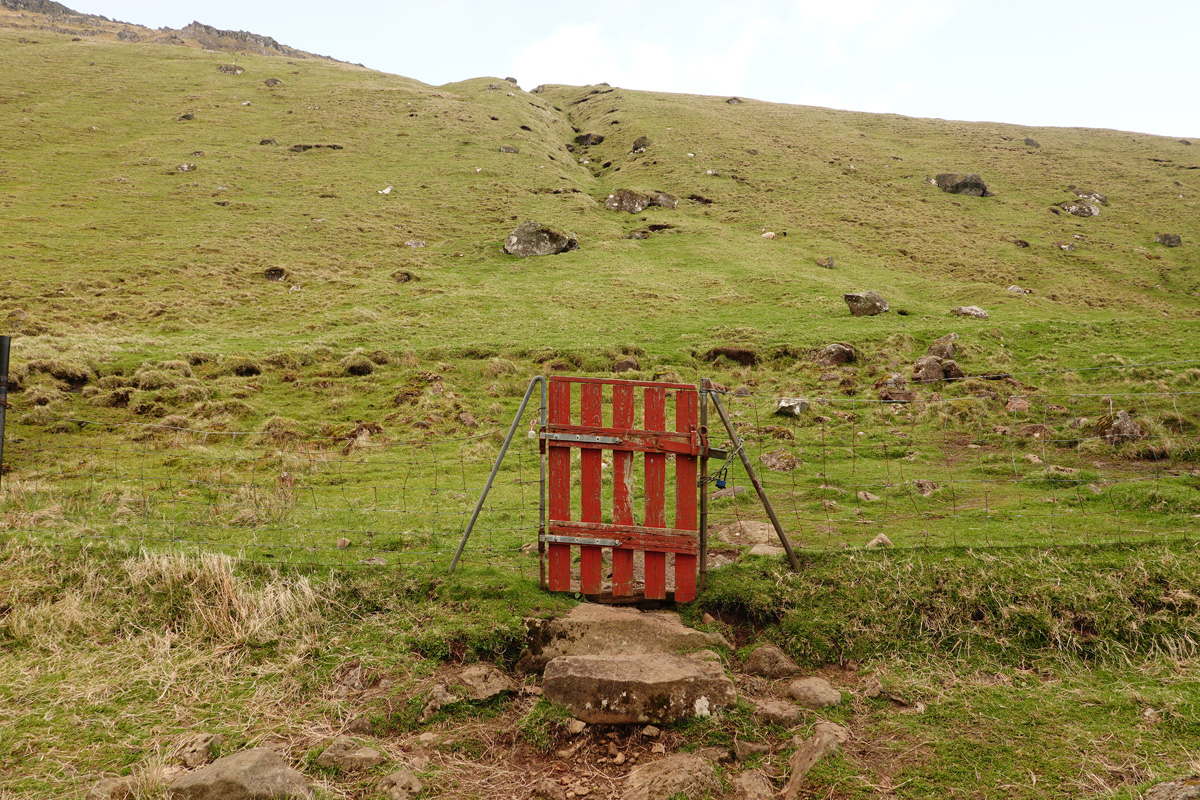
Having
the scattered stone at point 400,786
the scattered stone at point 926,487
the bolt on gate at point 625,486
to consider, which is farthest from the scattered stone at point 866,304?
the scattered stone at point 400,786

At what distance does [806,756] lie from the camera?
4832 mm

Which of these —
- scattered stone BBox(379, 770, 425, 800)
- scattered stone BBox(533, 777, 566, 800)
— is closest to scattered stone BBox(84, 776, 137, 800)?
scattered stone BBox(379, 770, 425, 800)

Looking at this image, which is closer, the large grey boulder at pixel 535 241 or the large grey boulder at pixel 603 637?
the large grey boulder at pixel 603 637

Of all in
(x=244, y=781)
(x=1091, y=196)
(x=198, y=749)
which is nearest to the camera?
(x=244, y=781)

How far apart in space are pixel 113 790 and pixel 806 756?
5.27 meters

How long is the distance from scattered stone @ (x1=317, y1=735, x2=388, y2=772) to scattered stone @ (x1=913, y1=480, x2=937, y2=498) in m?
9.75

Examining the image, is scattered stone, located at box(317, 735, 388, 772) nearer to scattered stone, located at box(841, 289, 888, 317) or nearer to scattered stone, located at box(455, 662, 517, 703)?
scattered stone, located at box(455, 662, 517, 703)

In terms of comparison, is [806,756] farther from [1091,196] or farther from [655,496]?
[1091,196]

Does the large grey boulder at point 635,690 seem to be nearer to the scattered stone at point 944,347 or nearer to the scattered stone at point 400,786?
the scattered stone at point 400,786

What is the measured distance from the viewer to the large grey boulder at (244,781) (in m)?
4.24

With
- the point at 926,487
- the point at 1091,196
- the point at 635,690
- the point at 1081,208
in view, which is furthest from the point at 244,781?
the point at 1091,196

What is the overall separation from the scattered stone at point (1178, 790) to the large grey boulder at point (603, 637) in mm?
3348

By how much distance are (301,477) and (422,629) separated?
318 inches

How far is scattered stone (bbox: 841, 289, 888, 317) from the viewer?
95.9 ft
